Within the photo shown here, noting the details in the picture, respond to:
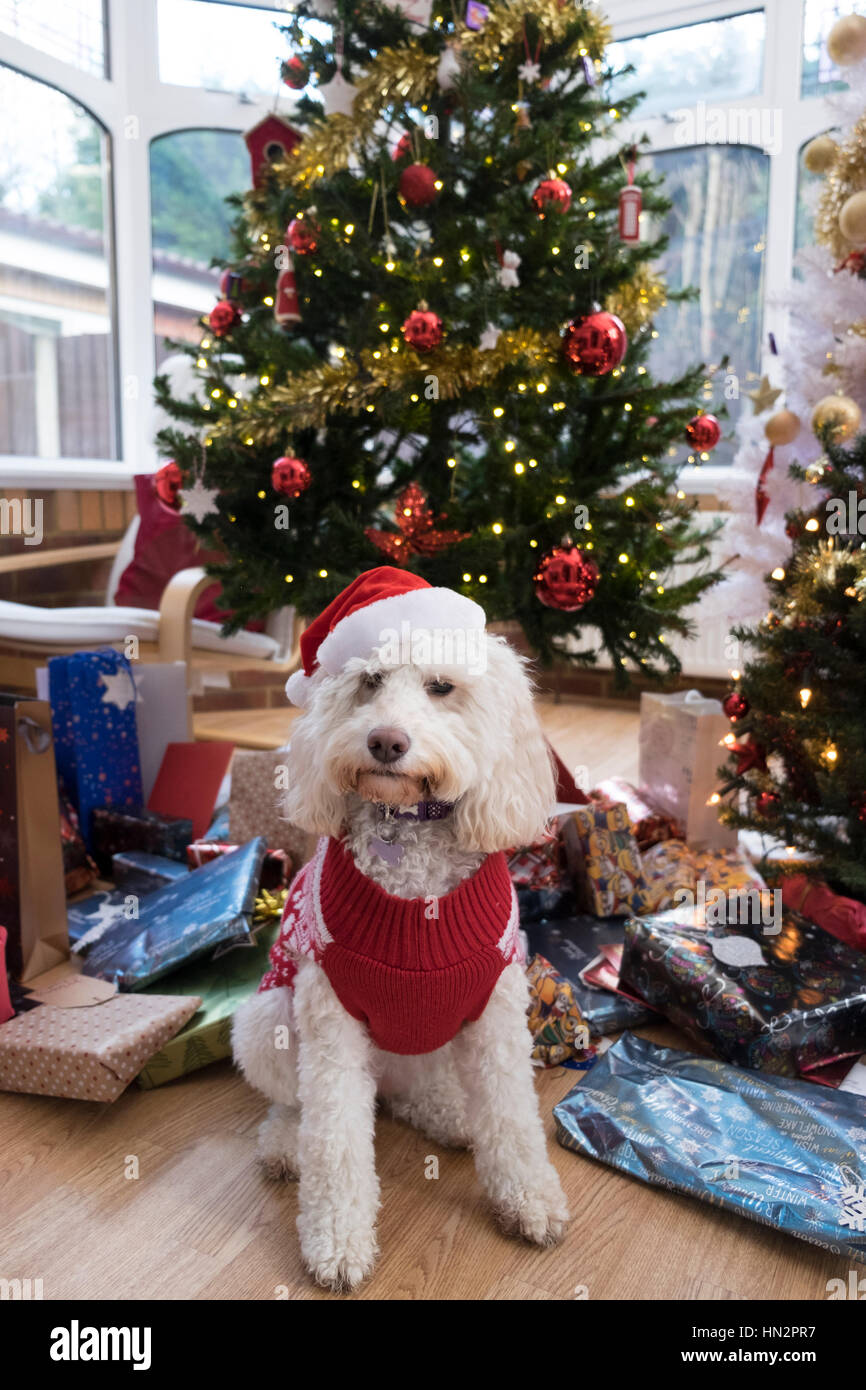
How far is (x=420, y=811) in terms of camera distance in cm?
123

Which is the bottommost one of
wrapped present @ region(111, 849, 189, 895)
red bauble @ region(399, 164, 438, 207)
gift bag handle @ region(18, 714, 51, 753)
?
wrapped present @ region(111, 849, 189, 895)

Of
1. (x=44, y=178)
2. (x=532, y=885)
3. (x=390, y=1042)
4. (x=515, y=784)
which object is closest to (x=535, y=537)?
(x=532, y=885)

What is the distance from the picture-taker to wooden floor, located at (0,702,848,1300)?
1188 mm

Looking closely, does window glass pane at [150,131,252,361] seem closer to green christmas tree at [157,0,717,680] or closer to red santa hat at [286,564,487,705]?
green christmas tree at [157,0,717,680]

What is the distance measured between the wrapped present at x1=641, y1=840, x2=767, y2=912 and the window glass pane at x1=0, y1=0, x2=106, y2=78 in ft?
12.6

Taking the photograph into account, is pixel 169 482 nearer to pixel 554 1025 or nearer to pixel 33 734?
pixel 33 734

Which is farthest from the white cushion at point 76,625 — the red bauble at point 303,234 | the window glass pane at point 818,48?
the window glass pane at point 818,48

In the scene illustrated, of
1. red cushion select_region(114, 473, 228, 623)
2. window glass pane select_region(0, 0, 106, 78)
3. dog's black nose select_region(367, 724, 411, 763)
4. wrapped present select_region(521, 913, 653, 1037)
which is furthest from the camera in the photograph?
red cushion select_region(114, 473, 228, 623)

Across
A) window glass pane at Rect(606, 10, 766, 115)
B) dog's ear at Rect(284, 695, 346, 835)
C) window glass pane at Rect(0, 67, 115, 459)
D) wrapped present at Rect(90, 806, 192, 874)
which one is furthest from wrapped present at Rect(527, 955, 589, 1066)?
window glass pane at Rect(606, 10, 766, 115)

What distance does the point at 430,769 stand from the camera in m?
1.11

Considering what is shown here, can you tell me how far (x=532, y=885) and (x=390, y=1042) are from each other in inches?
33.7

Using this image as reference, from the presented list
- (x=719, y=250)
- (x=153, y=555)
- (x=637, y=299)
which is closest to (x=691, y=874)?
(x=637, y=299)

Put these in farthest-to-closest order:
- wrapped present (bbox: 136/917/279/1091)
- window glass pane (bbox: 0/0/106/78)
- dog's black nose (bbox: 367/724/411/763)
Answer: window glass pane (bbox: 0/0/106/78) → wrapped present (bbox: 136/917/279/1091) → dog's black nose (bbox: 367/724/411/763)

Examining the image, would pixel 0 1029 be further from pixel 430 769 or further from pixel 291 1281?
pixel 430 769
